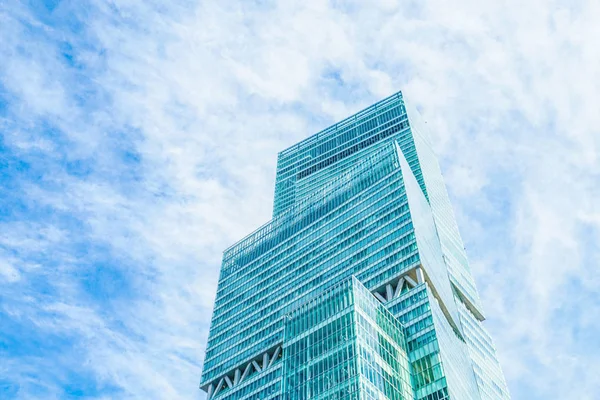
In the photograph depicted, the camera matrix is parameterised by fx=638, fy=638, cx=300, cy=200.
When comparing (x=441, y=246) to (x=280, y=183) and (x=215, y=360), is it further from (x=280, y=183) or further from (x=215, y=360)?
(x=280, y=183)

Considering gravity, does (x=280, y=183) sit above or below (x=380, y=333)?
above

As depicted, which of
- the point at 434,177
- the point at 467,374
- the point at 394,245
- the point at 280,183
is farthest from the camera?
the point at 280,183

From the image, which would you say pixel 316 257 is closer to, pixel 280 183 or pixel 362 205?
pixel 362 205

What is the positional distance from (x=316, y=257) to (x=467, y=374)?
124 feet

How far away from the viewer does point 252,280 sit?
454 feet

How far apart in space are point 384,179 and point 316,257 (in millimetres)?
20825

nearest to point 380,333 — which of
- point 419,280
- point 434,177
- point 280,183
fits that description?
point 419,280

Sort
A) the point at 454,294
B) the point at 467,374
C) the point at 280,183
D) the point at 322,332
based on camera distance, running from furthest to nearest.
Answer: the point at 280,183 < the point at 454,294 < the point at 467,374 < the point at 322,332

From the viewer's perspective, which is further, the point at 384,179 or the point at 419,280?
the point at 384,179

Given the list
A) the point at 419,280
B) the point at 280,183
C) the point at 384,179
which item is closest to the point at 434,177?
the point at 384,179

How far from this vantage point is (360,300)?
9412 centimetres

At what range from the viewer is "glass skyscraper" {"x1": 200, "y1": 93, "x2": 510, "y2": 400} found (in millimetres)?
89375

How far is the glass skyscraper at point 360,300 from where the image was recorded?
293ft

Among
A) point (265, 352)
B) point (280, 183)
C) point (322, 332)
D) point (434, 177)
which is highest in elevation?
point (280, 183)
